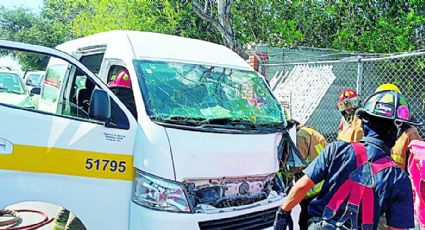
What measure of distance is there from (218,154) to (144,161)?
22.3 inches

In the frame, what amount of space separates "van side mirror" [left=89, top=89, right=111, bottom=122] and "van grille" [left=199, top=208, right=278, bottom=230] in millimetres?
1089

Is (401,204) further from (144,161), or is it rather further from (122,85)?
(122,85)

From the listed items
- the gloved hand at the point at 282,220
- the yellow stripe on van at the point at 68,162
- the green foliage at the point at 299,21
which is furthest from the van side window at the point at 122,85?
the green foliage at the point at 299,21

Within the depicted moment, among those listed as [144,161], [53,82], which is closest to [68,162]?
[144,161]

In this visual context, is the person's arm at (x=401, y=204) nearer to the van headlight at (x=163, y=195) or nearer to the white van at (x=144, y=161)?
the white van at (x=144, y=161)

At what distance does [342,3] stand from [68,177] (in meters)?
9.57

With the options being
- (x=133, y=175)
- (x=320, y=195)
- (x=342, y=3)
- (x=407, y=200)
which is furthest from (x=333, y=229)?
(x=342, y=3)

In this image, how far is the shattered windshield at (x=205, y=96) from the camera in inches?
133

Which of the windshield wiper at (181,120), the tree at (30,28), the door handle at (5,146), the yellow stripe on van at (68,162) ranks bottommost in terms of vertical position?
the yellow stripe on van at (68,162)

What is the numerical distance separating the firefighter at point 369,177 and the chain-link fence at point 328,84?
5341 millimetres

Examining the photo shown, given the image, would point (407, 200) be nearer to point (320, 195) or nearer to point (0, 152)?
point (320, 195)

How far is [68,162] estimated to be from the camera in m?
3.02

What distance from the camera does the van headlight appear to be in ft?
9.71

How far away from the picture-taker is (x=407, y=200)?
90.1 inches
